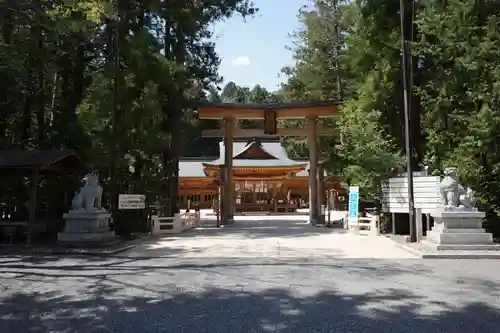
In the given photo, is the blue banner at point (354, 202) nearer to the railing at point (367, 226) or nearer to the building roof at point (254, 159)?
the railing at point (367, 226)

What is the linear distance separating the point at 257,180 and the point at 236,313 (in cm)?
2939

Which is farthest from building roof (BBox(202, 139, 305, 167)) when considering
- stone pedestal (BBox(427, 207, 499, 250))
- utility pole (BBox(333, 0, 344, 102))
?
stone pedestal (BBox(427, 207, 499, 250))

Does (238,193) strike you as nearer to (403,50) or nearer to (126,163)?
(126,163)

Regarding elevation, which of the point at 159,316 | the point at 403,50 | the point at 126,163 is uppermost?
the point at 403,50

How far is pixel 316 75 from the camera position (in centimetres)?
2889

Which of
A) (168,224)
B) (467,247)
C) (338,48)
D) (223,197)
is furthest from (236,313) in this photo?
(338,48)

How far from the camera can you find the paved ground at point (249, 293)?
Result: 5.01m

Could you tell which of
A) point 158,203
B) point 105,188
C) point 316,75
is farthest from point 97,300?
point 316,75

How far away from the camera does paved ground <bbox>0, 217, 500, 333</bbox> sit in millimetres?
5008

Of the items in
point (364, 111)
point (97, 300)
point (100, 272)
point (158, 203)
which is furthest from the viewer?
point (158, 203)

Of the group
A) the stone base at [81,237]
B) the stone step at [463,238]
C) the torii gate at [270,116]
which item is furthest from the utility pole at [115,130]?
the stone step at [463,238]

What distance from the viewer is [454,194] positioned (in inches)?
445

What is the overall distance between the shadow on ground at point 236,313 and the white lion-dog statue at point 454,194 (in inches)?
217

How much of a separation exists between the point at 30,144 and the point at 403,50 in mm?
12655
